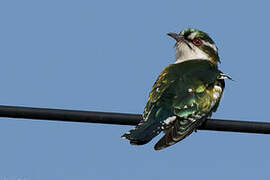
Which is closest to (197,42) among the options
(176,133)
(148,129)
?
(176,133)

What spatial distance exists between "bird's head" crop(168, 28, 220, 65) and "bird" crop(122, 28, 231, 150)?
0.93 metres

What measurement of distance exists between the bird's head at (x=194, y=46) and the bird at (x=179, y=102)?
3.04ft

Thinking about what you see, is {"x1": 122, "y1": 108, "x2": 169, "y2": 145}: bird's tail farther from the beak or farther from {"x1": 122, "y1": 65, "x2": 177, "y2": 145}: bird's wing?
the beak

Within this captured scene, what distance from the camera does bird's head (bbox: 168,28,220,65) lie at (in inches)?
493

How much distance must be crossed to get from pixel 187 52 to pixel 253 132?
569 centimetres

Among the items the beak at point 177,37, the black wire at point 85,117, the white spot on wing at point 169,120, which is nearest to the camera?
the black wire at point 85,117

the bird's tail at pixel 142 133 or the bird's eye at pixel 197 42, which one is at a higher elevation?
the bird's eye at pixel 197 42

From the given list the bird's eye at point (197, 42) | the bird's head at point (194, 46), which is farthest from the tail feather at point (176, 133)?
the bird's eye at point (197, 42)

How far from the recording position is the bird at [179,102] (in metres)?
8.66

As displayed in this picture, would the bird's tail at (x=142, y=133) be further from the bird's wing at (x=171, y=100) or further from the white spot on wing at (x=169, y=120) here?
the white spot on wing at (x=169, y=120)

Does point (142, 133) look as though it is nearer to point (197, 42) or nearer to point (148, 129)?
point (148, 129)

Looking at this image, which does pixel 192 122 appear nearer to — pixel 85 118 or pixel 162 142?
pixel 162 142

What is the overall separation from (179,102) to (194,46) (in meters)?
3.52

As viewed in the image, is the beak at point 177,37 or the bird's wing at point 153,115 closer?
the bird's wing at point 153,115
